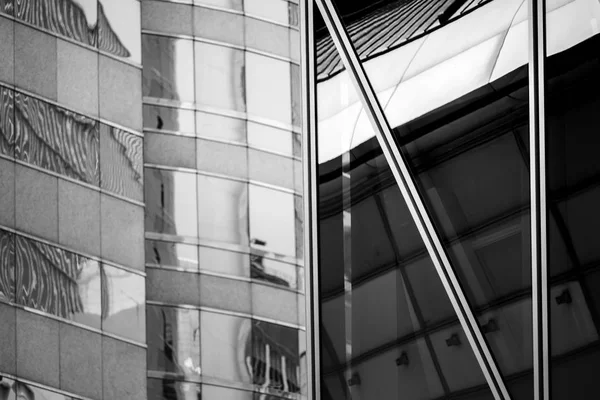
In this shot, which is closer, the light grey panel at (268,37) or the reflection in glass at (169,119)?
the light grey panel at (268,37)

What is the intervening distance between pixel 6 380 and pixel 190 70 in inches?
167

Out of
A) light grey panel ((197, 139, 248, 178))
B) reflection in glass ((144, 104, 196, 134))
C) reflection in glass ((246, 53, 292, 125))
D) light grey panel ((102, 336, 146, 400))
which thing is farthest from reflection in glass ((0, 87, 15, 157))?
reflection in glass ((246, 53, 292, 125))

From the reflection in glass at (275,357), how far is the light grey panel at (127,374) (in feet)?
4.19

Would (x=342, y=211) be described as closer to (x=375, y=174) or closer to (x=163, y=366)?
(x=375, y=174)

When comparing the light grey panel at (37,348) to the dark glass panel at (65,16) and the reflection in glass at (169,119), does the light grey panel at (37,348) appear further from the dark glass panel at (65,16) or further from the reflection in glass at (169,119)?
the dark glass panel at (65,16)

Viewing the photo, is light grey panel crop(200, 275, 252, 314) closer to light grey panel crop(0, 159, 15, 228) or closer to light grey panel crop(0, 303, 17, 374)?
light grey panel crop(0, 303, 17, 374)

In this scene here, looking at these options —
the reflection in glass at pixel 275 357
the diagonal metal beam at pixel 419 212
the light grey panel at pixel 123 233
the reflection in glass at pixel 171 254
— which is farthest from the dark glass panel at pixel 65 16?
the reflection in glass at pixel 275 357

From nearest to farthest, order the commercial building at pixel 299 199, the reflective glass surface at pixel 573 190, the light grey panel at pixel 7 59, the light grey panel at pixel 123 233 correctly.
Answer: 1. the reflective glass surface at pixel 573 190
2. the commercial building at pixel 299 199
3. the light grey panel at pixel 123 233
4. the light grey panel at pixel 7 59

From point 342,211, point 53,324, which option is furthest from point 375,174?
point 53,324

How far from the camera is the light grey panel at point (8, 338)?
997 centimetres

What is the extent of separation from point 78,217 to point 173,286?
1.45 metres

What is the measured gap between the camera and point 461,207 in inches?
354

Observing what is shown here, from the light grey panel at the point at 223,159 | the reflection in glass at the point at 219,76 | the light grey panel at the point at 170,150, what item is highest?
the reflection in glass at the point at 219,76

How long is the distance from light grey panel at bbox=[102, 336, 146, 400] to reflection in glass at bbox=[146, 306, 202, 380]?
0.13 metres
